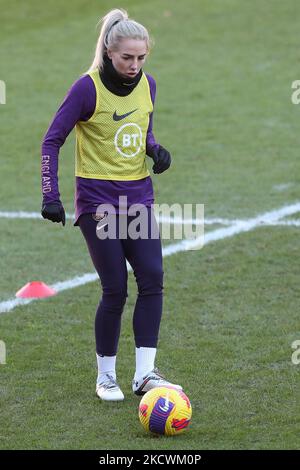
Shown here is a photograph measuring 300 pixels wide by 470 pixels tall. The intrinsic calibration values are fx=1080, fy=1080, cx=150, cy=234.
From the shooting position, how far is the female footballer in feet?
19.2

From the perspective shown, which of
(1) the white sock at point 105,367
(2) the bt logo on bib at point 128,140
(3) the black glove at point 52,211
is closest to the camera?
(3) the black glove at point 52,211

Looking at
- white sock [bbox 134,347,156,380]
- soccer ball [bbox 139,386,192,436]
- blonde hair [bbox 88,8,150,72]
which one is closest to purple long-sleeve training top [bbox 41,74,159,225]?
blonde hair [bbox 88,8,150,72]

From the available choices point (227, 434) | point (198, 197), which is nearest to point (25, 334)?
point (227, 434)

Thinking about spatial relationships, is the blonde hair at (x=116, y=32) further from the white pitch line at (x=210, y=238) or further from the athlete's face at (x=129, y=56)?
the white pitch line at (x=210, y=238)

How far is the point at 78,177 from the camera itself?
605 centimetres

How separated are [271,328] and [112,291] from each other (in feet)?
5.26

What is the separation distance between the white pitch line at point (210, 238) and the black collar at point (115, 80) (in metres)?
2.44

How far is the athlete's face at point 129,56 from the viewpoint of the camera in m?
5.76

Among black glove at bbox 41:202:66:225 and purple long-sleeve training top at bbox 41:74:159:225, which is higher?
purple long-sleeve training top at bbox 41:74:159:225

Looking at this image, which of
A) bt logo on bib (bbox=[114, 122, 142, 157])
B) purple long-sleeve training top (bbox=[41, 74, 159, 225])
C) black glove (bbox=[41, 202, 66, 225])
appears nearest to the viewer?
black glove (bbox=[41, 202, 66, 225])

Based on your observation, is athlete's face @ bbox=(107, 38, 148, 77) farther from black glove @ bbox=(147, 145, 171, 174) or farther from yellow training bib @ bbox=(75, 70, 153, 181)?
black glove @ bbox=(147, 145, 171, 174)

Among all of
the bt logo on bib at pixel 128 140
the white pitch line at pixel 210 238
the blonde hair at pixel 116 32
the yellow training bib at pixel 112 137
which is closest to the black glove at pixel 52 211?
the yellow training bib at pixel 112 137

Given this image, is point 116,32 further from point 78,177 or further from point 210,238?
point 210,238

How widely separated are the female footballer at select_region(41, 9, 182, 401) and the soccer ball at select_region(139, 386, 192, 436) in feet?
1.03
